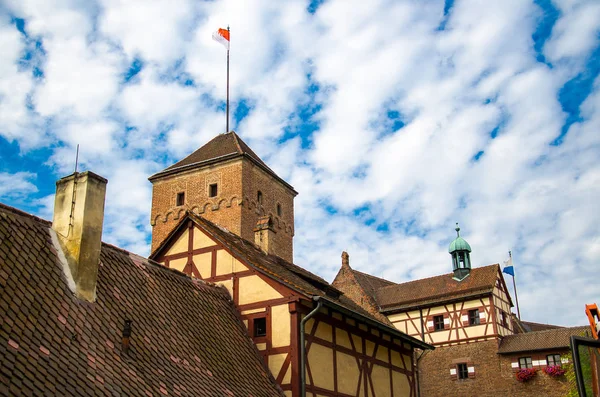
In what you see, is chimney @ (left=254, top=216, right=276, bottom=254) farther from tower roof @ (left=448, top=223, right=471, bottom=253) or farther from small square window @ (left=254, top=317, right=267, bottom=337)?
tower roof @ (left=448, top=223, right=471, bottom=253)

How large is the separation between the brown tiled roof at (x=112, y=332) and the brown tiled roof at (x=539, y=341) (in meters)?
22.3

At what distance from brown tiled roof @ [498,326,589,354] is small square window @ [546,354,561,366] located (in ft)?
1.56

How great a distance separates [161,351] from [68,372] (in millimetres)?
2807

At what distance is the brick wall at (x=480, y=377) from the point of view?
32875 mm

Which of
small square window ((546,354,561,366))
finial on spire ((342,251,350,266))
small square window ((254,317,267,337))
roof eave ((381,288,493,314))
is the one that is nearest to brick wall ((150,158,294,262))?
finial on spire ((342,251,350,266))

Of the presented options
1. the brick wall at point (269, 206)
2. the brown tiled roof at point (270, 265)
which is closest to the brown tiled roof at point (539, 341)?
the brick wall at point (269, 206)

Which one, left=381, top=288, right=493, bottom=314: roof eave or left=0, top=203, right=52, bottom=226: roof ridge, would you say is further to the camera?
left=381, top=288, right=493, bottom=314: roof eave

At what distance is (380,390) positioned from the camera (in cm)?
1822

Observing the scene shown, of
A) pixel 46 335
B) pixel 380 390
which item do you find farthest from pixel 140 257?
pixel 380 390

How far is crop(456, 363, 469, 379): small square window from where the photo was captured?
35.4 meters

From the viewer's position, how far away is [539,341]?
3384 cm

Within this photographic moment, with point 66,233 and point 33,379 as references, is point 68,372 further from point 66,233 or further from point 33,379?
point 66,233

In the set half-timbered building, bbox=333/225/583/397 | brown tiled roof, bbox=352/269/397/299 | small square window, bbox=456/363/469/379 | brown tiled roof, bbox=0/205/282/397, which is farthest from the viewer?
brown tiled roof, bbox=352/269/397/299

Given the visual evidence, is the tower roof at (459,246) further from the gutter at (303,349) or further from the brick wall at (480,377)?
the gutter at (303,349)
